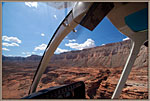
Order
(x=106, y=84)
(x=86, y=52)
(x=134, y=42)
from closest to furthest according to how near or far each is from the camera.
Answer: (x=134, y=42) < (x=106, y=84) < (x=86, y=52)

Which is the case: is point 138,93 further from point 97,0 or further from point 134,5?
point 97,0

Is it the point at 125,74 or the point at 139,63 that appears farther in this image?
the point at 139,63

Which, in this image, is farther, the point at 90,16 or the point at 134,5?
the point at 134,5

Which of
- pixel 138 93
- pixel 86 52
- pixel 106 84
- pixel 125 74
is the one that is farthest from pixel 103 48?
pixel 125 74

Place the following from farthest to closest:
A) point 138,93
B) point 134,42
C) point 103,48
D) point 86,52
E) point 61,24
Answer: point 86,52 < point 103,48 < point 138,93 < point 134,42 < point 61,24

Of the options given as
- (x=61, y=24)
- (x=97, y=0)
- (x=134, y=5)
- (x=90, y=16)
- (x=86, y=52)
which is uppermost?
(x=86, y=52)

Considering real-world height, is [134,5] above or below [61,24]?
below

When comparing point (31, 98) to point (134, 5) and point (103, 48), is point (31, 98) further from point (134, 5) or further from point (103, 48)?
point (103, 48)

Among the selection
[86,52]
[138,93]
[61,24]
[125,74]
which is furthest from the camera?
[86,52]

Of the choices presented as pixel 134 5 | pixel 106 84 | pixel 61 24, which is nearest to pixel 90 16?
pixel 134 5
